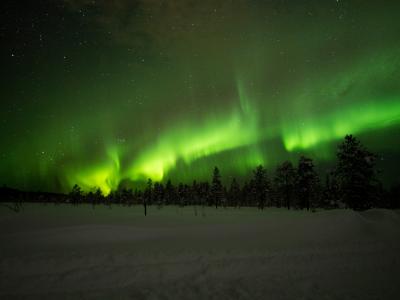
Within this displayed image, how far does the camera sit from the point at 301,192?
154 ft

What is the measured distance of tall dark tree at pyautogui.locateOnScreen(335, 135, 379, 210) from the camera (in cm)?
2853

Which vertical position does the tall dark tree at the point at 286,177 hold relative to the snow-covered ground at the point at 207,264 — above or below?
above

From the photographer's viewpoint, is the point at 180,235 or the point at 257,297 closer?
the point at 257,297

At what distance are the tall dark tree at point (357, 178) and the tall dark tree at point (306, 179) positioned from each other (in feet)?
54.6

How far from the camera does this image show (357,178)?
28.8 m

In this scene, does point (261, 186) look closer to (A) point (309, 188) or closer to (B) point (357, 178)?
(A) point (309, 188)

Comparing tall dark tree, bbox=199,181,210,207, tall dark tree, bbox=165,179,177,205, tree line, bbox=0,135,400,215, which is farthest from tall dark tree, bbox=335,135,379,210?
tall dark tree, bbox=165,179,177,205

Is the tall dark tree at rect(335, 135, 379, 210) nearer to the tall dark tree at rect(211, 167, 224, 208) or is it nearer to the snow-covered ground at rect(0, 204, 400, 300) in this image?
the snow-covered ground at rect(0, 204, 400, 300)

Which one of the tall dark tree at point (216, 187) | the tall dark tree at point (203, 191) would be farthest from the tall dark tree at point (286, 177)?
the tall dark tree at point (203, 191)

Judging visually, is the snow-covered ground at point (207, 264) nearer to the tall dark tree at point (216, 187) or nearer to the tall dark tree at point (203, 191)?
the tall dark tree at point (216, 187)

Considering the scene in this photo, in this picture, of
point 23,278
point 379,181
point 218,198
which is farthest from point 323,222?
point 218,198

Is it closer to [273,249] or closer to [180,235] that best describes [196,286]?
[273,249]

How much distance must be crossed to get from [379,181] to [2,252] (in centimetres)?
3582

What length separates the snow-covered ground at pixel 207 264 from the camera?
620 centimetres
